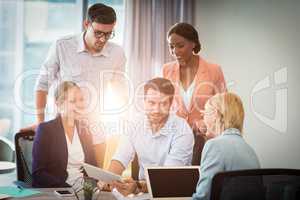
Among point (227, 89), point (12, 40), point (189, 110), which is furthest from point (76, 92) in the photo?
point (227, 89)

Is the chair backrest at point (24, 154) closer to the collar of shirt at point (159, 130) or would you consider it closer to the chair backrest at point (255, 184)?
the collar of shirt at point (159, 130)

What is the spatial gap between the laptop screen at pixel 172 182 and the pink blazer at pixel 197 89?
20.2 inches

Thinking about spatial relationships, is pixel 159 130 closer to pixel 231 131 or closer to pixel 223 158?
pixel 231 131

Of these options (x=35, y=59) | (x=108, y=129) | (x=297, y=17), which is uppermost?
(x=297, y=17)

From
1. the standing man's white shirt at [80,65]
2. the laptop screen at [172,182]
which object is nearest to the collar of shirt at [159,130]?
the standing man's white shirt at [80,65]

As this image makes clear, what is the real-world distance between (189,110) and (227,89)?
314 millimetres

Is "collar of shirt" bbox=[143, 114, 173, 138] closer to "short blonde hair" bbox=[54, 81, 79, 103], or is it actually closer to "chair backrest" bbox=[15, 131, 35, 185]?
"short blonde hair" bbox=[54, 81, 79, 103]

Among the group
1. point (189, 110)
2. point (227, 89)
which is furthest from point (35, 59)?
point (227, 89)

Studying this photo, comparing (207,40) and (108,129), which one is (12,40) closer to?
(108,129)

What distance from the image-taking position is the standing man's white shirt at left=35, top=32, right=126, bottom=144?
3.24m

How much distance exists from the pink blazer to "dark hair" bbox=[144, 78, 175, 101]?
29 mm

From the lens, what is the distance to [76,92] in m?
3.26

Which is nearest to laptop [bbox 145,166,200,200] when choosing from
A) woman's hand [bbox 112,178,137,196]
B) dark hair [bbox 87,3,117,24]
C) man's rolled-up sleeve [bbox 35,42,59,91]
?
woman's hand [bbox 112,178,137,196]

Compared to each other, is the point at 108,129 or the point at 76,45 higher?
the point at 76,45
